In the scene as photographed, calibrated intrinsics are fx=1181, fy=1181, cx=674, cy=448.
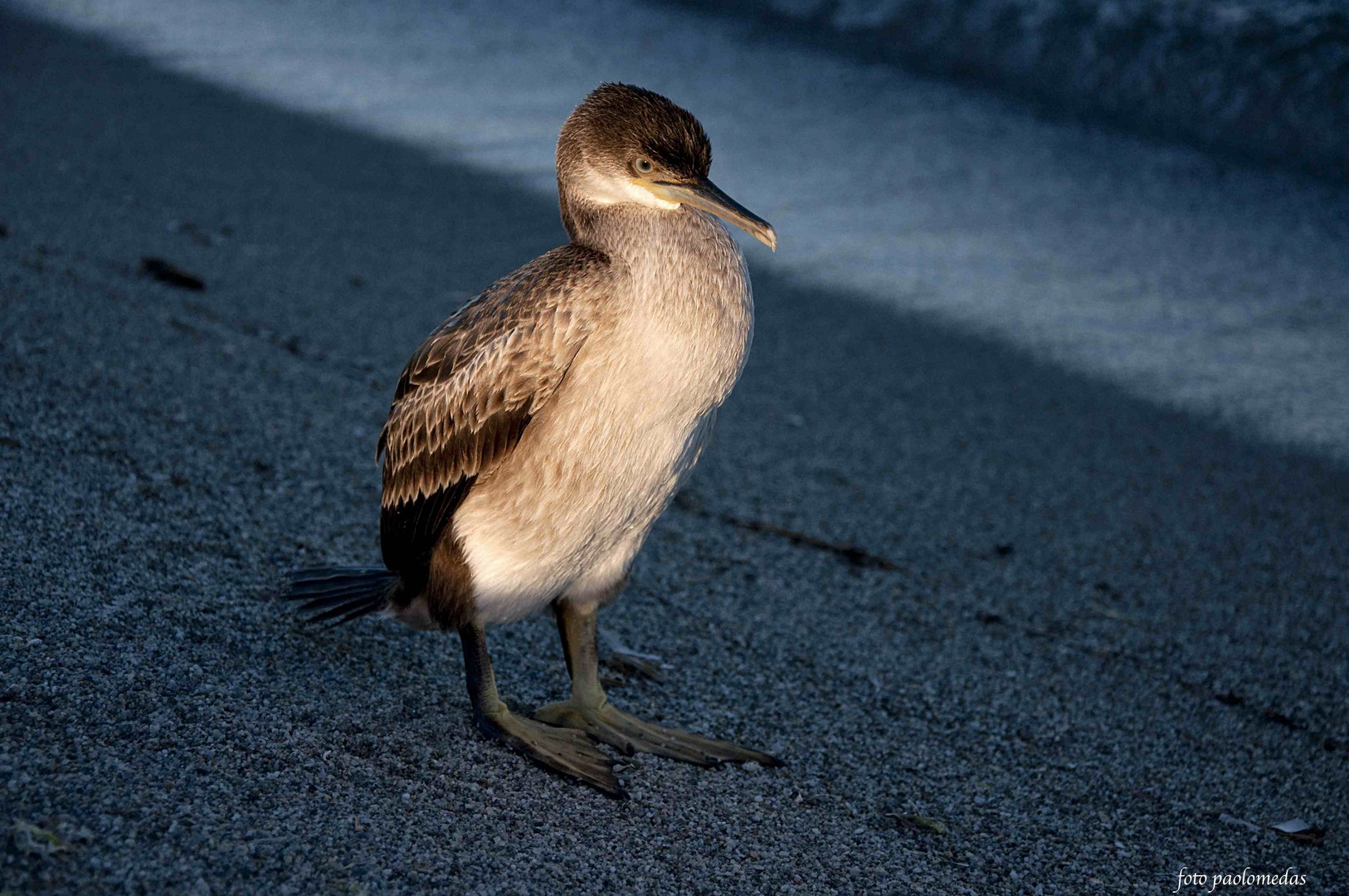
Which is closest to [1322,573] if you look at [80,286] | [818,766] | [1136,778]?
[1136,778]

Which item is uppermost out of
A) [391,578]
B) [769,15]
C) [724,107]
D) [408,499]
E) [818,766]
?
[769,15]

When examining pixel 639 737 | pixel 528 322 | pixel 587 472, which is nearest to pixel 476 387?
pixel 528 322

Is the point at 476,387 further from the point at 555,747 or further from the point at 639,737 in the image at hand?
the point at 639,737

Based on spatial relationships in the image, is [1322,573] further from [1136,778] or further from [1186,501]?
[1136,778]

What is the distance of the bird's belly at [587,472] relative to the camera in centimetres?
275

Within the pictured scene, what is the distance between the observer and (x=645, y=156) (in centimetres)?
292

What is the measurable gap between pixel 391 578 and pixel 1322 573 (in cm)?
361

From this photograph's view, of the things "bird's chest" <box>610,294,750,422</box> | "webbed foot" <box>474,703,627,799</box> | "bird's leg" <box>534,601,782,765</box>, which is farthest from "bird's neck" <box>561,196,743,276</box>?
"webbed foot" <box>474,703,627,799</box>

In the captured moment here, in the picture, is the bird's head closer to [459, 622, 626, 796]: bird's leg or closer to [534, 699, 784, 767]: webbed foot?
[459, 622, 626, 796]: bird's leg

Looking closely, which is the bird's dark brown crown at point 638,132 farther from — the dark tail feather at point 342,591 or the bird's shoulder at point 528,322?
the dark tail feather at point 342,591

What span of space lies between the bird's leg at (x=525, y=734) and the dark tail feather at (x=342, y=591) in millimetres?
325

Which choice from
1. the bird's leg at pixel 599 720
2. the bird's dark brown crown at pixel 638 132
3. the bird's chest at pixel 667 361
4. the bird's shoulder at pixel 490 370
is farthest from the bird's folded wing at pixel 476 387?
the bird's leg at pixel 599 720

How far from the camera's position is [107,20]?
463 inches

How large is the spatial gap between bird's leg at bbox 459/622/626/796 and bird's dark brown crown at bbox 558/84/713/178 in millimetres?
1254
